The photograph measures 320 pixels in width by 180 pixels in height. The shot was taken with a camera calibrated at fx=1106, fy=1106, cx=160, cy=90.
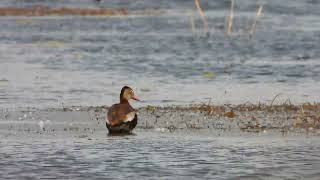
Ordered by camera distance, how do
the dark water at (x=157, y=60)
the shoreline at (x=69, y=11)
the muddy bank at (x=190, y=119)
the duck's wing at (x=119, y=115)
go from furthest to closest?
the shoreline at (x=69, y=11), the dark water at (x=157, y=60), the muddy bank at (x=190, y=119), the duck's wing at (x=119, y=115)

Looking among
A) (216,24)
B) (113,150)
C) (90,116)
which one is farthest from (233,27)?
(113,150)

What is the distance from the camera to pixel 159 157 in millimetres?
16672

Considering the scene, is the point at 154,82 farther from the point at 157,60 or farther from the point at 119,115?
the point at 119,115

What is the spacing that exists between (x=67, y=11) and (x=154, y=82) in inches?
1591

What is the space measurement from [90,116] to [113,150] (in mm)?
4535

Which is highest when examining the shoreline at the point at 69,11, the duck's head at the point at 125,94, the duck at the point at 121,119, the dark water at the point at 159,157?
the shoreline at the point at 69,11

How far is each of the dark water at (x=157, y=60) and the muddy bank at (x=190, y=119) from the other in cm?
159

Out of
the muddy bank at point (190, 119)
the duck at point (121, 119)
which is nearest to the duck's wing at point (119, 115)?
the duck at point (121, 119)

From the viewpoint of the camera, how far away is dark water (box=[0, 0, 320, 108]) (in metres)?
26.1

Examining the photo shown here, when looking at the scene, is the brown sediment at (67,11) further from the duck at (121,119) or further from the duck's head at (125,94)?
the duck at (121,119)

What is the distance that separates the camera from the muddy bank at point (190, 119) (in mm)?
19922

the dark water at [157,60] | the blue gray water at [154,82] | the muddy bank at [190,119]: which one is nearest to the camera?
the blue gray water at [154,82]

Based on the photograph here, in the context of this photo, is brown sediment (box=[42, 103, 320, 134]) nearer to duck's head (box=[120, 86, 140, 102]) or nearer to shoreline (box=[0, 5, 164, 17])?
duck's head (box=[120, 86, 140, 102])

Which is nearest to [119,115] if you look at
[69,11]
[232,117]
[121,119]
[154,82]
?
[121,119]
